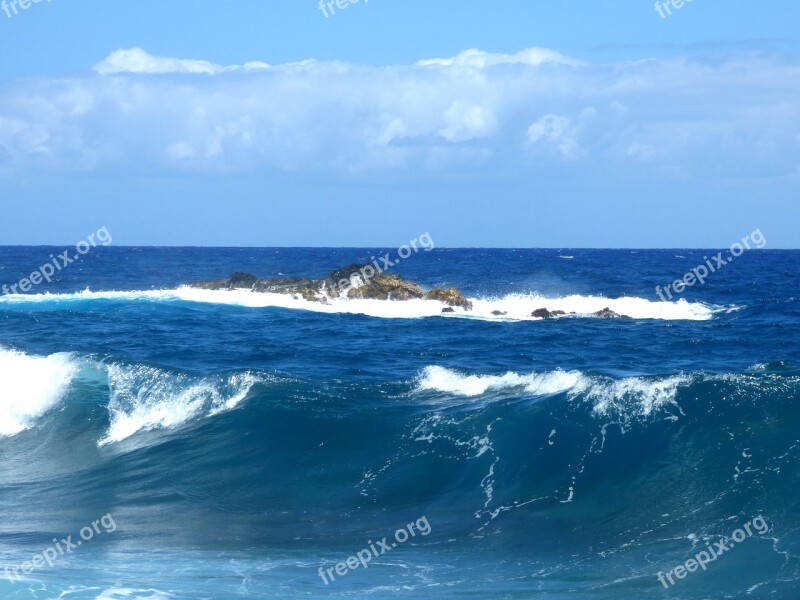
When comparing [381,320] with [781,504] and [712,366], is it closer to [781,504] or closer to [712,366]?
[712,366]

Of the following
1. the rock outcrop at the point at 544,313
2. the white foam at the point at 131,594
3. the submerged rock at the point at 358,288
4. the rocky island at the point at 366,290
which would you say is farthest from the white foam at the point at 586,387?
the submerged rock at the point at 358,288

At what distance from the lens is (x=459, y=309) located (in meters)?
42.7

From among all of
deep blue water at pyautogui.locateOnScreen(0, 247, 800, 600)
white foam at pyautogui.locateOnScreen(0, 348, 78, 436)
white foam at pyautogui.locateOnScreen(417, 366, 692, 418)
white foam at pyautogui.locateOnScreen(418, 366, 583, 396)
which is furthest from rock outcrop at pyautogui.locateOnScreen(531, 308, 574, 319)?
white foam at pyautogui.locateOnScreen(0, 348, 78, 436)

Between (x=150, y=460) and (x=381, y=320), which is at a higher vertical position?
(x=381, y=320)

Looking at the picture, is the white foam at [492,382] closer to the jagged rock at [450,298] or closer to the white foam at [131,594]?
the white foam at [131,594]

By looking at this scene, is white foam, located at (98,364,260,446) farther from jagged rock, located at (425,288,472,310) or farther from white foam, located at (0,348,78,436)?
jagged rock, located at (425,288,472,310)

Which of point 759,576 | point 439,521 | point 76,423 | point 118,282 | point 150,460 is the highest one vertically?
point 118,282

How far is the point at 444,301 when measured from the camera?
43531 mm

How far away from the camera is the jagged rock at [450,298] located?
43156 millimetres

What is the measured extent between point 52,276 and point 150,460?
59.9 meters

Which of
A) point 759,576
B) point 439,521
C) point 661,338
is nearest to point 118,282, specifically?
point 661,338

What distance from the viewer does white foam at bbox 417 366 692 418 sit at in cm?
1753

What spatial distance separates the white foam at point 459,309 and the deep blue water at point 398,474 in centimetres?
1311

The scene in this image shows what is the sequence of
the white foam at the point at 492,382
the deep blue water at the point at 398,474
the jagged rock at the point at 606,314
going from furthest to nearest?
the jagged rock at the point at 606,314
the white foam at the point at 492,382
the deep blue water at the point at 398,474
